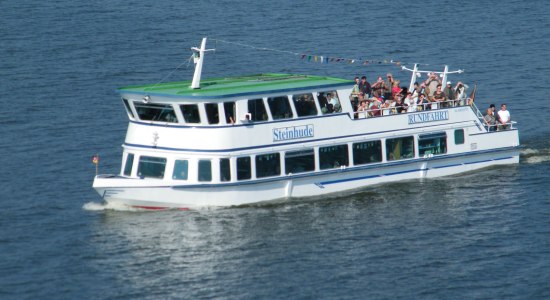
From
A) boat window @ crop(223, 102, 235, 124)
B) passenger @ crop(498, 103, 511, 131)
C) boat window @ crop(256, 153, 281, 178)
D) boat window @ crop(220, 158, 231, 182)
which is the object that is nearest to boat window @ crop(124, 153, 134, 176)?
boat window @ crop(220, 158, 231, 182)

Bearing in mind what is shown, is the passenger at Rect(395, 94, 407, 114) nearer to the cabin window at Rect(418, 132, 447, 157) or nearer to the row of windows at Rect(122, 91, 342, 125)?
the cabin window at Rect(418, 132, 447, 157)

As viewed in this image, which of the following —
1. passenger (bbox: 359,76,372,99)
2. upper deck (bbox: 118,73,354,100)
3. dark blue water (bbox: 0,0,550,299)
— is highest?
upper deck (bbox: 118,73,354,100)

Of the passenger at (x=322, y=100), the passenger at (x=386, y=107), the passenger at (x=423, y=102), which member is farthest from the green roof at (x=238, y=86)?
the passenger at (x=423, y=102)

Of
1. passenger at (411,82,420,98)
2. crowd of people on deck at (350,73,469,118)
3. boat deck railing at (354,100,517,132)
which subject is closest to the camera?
boat deck railing at (354,100,517,132)

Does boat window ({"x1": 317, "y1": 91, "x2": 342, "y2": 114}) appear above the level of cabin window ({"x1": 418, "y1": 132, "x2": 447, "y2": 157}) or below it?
above

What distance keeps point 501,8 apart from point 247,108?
43.5 m

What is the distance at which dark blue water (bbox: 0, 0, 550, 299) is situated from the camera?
135ft

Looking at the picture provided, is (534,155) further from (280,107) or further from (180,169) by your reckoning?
(180,169)

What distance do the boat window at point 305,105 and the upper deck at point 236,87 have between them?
0.37m

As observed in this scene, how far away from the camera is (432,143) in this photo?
51.9 meters

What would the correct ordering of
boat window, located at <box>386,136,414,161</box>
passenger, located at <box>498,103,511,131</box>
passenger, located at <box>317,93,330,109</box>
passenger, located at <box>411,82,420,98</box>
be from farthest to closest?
passenger, located at <box>498,103,511,131</box> → passenger, located at <box>411,82,420,98</box> → boat window, located at <box>386,136,414,161</box> → passenger, located at <box>317,93,330,109</box>

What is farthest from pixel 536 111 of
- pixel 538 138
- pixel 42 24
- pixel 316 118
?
pixel 42 24

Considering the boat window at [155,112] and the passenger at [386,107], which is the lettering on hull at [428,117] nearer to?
the passenger at [386,107]

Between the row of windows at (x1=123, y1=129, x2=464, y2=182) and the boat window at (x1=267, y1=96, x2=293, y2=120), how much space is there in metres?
1.39
